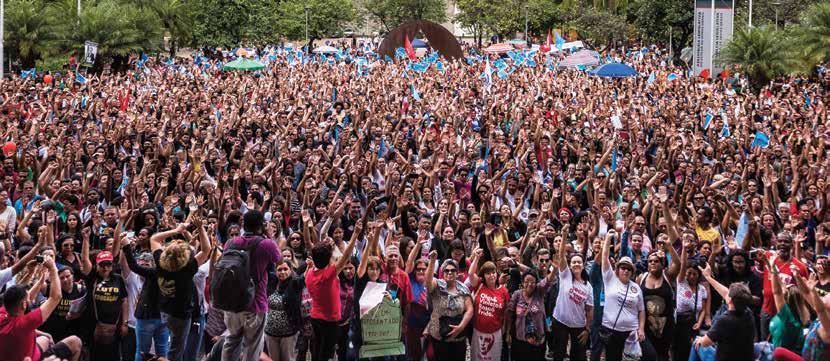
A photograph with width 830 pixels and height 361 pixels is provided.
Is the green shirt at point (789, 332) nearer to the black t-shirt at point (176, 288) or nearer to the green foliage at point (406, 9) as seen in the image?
the black t-shirt at point (176, 288)

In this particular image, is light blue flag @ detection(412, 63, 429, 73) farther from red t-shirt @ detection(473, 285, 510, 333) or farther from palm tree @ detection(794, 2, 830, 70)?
red t-shirt @ detection(473, 285, 510, 333)

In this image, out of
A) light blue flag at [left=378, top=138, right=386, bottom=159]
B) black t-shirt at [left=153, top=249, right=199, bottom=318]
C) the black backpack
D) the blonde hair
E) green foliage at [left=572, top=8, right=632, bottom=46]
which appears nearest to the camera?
the black backpack

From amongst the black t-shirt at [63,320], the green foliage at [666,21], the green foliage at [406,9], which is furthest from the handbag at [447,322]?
the green foliage at [406,9]

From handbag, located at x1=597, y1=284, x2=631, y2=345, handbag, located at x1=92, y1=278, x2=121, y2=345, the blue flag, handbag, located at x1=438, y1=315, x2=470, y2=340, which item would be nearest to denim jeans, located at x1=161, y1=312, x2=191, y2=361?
handbag, located at x1=92, y1=278, x2=121, y2=345

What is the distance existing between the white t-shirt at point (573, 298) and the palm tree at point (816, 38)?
2709 cm

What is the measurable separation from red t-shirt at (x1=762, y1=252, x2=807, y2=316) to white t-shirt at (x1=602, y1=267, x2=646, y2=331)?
0.96 meters

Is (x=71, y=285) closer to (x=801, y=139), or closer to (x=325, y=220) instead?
(x=325, y=220)

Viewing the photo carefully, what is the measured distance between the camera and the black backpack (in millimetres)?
7625

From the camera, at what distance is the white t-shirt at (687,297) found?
9.52 metres

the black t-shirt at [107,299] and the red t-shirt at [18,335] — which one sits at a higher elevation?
the red t-shirt at [18,335]

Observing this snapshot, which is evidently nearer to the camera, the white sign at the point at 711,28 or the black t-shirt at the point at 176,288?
the black t-shirt at the point at 176,288

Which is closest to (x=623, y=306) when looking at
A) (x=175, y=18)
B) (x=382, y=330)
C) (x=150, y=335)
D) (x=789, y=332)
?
(x=789, y=332)

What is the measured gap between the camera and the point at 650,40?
57781 millimetres

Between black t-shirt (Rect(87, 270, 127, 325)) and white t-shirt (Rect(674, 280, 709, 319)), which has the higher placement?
black t-shirt (Rect(87, 270, 127, 325))
